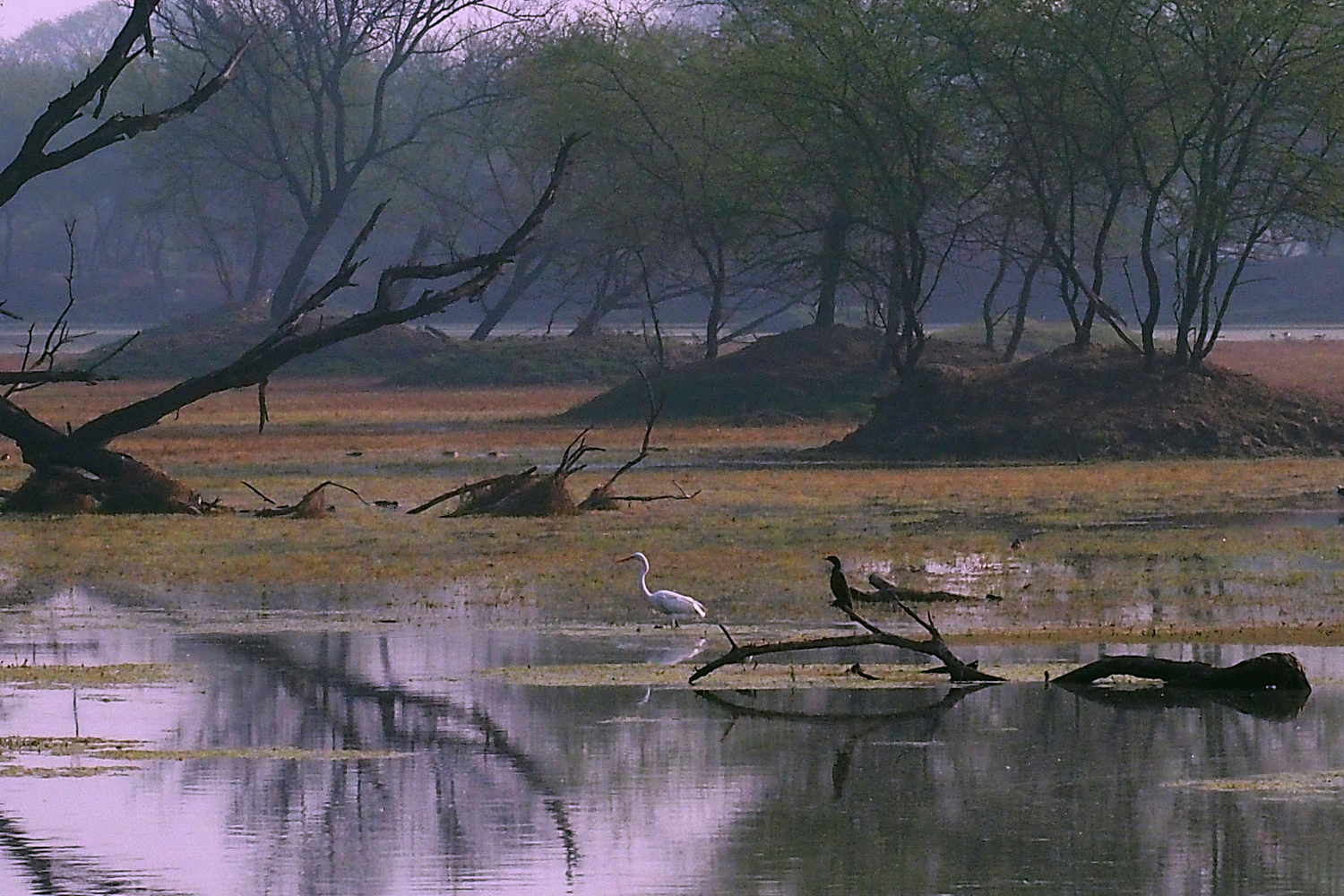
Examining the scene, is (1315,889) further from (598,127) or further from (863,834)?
(598,127)

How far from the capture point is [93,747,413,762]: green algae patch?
39.2ft

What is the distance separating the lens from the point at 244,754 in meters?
12.1

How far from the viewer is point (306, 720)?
1323cm

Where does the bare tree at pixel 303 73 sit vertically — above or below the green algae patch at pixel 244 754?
above

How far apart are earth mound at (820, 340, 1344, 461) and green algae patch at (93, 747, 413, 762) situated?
901 inches

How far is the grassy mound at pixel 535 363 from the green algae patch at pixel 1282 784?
45654 mm

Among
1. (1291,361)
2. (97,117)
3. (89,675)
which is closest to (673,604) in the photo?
(89,675)

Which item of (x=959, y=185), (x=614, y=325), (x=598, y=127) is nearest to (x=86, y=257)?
(x=614, y=325)

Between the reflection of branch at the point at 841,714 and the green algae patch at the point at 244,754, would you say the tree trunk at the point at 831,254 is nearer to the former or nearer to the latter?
the reflection of branch at the point at 841,714

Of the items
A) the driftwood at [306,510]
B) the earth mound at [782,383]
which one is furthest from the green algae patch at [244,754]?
the earth mound at [782,383]

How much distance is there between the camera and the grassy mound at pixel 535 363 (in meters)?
58.5

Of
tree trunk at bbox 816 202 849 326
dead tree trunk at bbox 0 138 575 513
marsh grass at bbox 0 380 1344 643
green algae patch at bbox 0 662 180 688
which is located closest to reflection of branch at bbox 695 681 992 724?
marsh grass at bbox 0 380 1344 643

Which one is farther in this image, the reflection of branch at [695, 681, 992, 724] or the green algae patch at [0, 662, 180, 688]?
the green algae patch at [0, 662, 180, 688]

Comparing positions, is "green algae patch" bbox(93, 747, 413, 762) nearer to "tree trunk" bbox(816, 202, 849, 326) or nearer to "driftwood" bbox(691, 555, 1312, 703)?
"driftwood" bbox(691, 555, 1312, 703)
